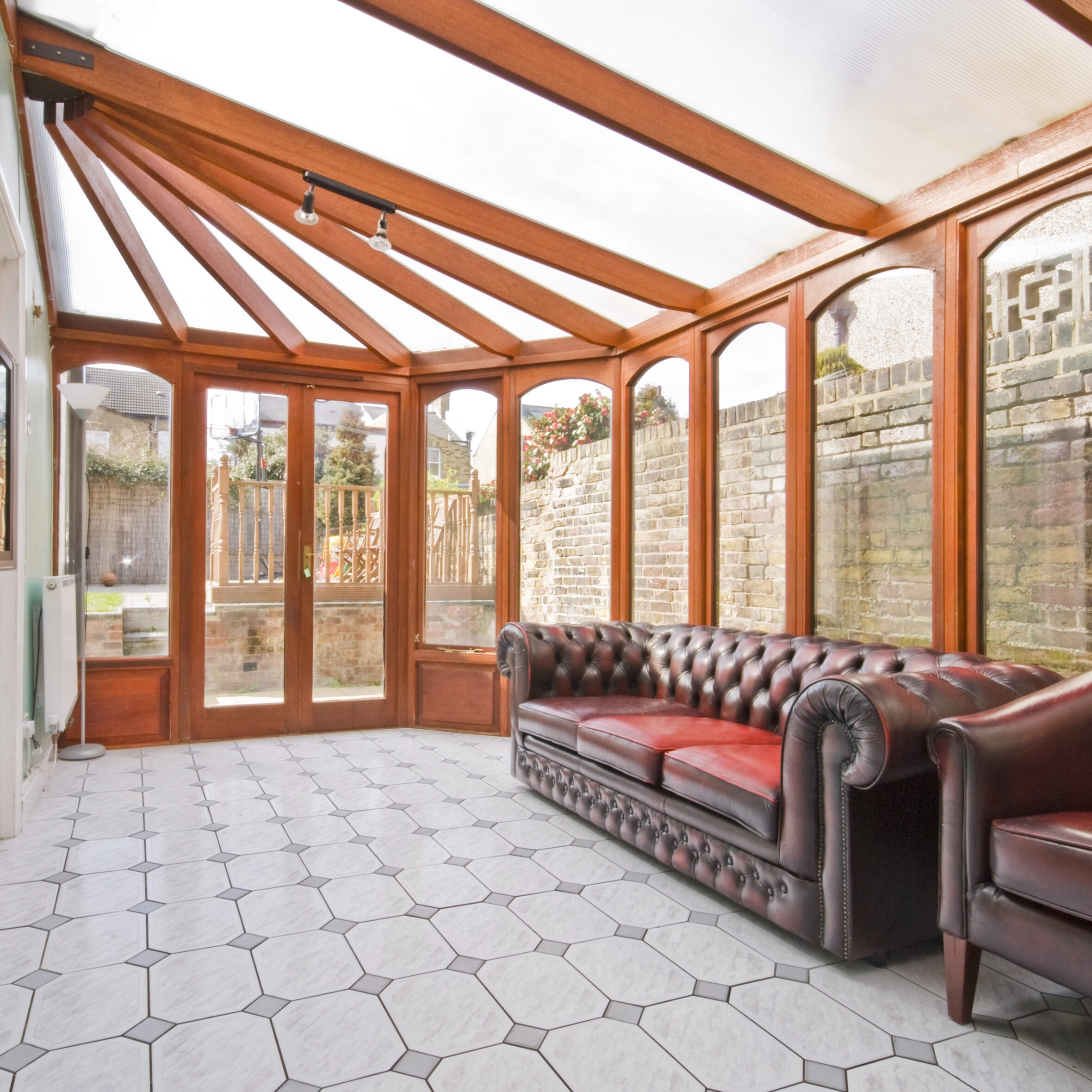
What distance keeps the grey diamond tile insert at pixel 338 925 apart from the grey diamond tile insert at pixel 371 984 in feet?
1.06

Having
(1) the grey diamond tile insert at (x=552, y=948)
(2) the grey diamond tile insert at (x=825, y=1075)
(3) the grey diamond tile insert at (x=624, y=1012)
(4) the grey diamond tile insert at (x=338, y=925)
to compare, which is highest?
(2) the grey diamond tile insert at (x=825, y=1075)

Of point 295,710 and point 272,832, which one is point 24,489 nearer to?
point 272,832

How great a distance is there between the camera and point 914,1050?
1.98 m

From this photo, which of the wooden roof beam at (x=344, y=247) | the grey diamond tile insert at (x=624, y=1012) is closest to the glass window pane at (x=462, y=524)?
the wooden roof beam at (x=344, y=247)

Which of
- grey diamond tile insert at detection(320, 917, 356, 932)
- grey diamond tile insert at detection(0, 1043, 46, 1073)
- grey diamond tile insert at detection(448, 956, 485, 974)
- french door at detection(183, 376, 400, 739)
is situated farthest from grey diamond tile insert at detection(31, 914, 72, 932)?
french door at detection(183, 376, 400, 739)

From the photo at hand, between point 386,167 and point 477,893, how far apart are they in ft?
10.0

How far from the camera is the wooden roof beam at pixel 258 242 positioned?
149 inches

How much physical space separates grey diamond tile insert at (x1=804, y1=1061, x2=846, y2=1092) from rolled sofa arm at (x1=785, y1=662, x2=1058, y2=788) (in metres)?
0.68

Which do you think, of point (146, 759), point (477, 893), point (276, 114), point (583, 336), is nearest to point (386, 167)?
point (276, 114)

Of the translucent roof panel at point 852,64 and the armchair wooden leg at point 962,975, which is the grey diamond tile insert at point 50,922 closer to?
the armchair wooden leg at point 962,975

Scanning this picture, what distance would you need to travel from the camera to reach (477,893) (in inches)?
115

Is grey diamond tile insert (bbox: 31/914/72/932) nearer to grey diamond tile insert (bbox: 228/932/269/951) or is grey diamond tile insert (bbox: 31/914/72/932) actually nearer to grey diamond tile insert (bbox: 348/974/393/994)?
grey diamond tile insert (bbox: 228/932/269/951)

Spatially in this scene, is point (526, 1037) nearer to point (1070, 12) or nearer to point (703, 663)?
point (703, 663)

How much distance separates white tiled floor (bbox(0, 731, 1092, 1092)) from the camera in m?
1.90
